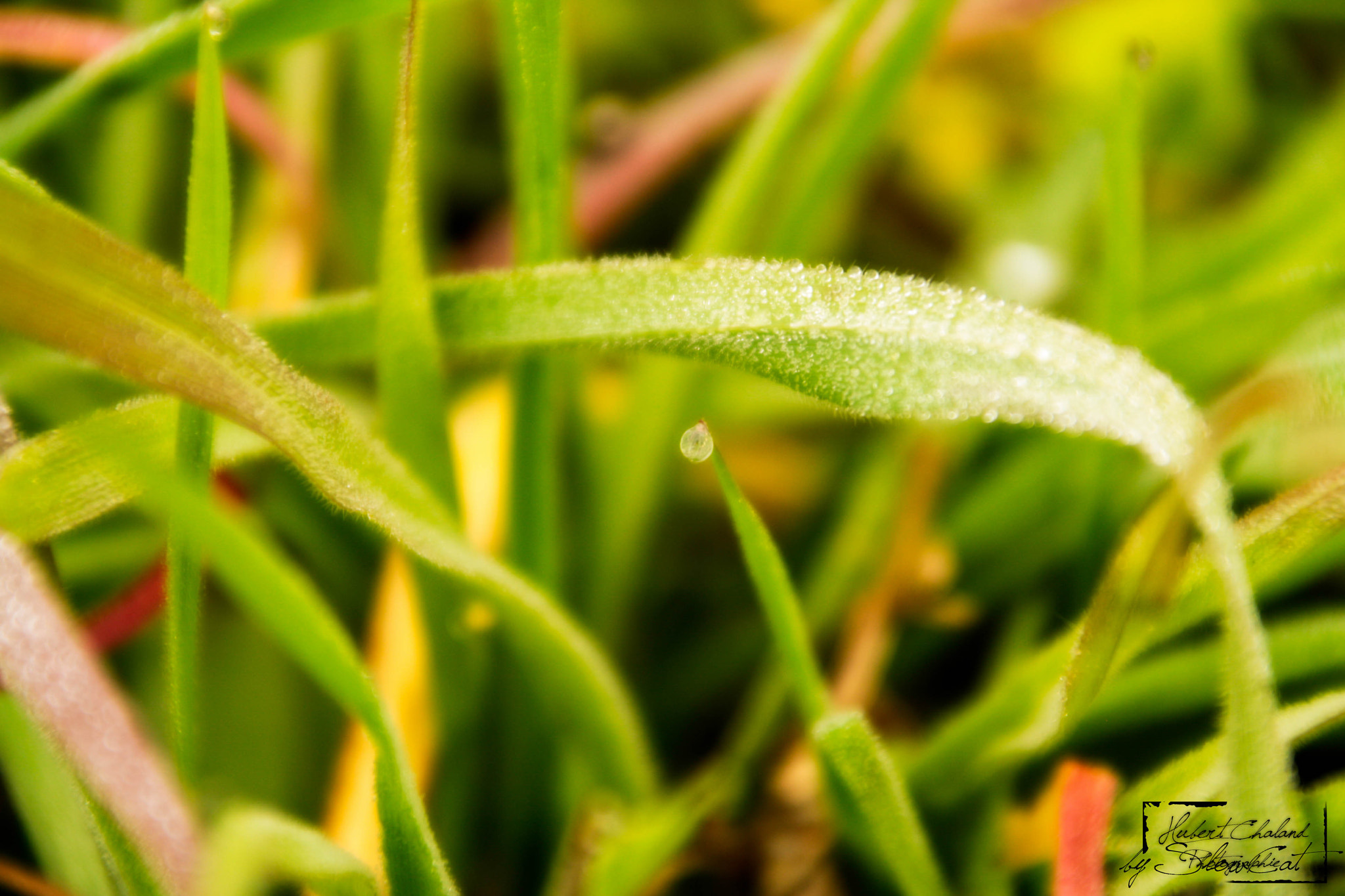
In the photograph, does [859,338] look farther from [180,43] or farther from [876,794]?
[180,43]

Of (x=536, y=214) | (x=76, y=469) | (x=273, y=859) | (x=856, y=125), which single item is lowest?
(x=273, y=859)

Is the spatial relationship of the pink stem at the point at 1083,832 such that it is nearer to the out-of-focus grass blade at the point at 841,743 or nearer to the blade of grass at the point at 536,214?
the out-of-focus grass blade at the point at 841,743

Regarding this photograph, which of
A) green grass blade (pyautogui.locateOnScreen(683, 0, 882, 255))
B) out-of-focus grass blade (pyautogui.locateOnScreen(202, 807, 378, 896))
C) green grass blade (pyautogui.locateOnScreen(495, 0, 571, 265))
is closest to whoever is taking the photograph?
out-of-focus grass blade (pyautogui.locateOnScreen(202, 807, 378, 896))

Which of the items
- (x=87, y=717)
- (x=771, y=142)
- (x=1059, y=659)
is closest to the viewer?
(x=87, y=717)

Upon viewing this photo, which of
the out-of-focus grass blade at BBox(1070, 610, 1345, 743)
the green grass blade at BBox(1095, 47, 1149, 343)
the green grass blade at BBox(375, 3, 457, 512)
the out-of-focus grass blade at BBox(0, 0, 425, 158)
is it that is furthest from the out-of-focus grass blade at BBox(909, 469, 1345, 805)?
the out-of-focus grass blade at BBox(0, 0, 425, 158)

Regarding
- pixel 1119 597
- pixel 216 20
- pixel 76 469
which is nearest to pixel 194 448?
pixel 76 469

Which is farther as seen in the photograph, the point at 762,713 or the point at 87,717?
the point at 762,713

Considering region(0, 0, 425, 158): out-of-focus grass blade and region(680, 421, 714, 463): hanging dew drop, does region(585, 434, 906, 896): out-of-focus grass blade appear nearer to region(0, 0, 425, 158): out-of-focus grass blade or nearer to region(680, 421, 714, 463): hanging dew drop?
region(680, 421, 714, 463): hanging dew drop
